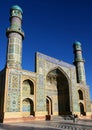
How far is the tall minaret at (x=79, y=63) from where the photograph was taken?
23422 mm

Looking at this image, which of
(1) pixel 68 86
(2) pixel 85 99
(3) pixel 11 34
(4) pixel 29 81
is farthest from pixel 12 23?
(2) pixel 85 99

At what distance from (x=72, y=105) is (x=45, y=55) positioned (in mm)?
7277

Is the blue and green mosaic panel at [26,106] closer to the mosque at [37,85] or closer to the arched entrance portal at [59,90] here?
the mosque at [37,85]

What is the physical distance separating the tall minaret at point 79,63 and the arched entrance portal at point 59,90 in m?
3.30

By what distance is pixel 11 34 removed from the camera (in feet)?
56.0

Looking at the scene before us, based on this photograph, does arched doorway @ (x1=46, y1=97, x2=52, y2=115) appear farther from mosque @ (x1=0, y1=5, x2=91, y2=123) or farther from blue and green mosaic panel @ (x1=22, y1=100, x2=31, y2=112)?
blue and green mosaic panel @ (x1=22, y1=100, x2=31, y2=112)

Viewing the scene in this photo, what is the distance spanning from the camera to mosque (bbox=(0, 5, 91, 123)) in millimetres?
14227

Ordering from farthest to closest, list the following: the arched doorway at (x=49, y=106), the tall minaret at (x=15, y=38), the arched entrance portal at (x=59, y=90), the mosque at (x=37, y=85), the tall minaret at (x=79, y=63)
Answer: the tall minaret at (x=79, y=63) < the arched entrance portal at (x=59, y=90) < the arched doorway at (x=49, y=106) < the tall minaret at (x=15, y=38) < the mosque at (x=37, y=85)

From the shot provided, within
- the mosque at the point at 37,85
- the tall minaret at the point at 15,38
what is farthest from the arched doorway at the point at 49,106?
the tall minaret at the point at 15,38

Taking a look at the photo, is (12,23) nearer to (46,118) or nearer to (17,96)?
(17,96)

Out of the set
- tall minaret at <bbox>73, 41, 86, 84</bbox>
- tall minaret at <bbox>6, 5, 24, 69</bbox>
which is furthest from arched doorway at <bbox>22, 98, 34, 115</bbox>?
tall minaret at <bbox>73, 41, 86, 84</bbox>

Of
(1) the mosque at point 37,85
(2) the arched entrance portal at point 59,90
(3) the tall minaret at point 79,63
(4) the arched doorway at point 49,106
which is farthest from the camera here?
(3) the tall minaret at point 79,63

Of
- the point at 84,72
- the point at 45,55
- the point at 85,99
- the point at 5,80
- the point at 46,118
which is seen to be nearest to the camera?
the point at 5,80

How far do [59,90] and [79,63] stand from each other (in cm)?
544
